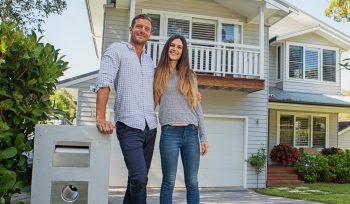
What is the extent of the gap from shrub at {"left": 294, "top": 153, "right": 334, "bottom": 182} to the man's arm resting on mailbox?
36.9ft

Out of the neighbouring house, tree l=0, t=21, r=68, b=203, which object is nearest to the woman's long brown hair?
tree l=0, t=21, r=68, b=203

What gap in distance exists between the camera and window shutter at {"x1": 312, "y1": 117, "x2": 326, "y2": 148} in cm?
1593

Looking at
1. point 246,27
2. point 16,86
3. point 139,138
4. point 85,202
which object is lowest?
point 85,202

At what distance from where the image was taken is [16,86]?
2758 mm

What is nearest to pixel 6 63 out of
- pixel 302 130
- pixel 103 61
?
pixel 103 61

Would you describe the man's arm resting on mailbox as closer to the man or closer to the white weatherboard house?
the man

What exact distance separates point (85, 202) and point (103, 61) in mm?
1114

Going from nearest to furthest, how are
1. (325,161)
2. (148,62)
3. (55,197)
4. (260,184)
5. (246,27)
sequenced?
(55,197) < (148,62) < (260,184) < (246,27) < (325,161)

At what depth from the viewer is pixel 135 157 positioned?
9.42 feet

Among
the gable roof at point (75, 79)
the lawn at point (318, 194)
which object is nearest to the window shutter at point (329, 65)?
the lawn at point (318, 194)

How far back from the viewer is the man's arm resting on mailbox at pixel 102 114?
270 centimetres

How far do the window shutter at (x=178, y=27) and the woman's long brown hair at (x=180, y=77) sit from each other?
27.2ft

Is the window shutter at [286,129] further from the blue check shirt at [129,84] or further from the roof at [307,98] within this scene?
the blue check shirt at [129,84]

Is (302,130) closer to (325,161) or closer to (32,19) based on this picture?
(325,161)
